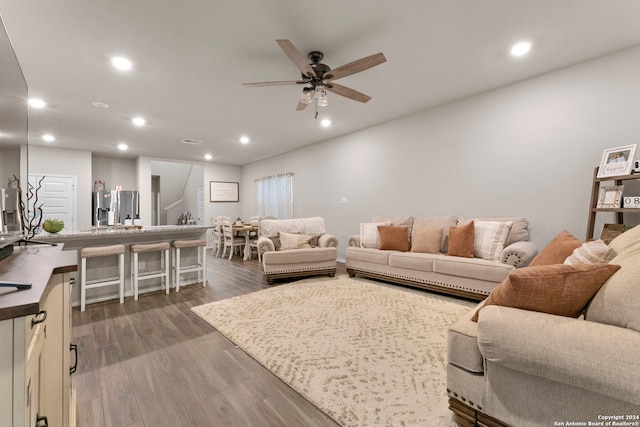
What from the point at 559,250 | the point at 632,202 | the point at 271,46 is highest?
the point at 271,46

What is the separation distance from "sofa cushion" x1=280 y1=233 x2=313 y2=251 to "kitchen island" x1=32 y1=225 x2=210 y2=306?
1233 millimetres

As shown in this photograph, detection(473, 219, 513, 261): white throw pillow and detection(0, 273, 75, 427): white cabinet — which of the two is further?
detection(473, 219, 513, 261): white throw pillow

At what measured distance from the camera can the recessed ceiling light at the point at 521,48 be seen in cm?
264

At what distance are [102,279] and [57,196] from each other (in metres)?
4.29

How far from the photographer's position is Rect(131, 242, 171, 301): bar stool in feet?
11.3

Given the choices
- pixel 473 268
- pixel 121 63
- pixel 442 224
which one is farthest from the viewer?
pixel 442 224

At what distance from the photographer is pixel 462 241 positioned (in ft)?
11.3

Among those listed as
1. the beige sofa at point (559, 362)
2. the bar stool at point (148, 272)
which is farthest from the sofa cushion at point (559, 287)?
the bar stool at point (148, 272)

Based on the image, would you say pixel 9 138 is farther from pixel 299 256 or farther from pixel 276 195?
pixel 276 195

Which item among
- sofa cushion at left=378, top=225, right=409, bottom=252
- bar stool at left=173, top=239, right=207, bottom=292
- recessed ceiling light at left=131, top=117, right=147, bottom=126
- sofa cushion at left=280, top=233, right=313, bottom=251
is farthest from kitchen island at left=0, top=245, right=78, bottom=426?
recessed ceiling light at left=131, top=117, right=147, bottom=126

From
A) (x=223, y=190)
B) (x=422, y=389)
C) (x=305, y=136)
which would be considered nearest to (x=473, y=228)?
(x=422, y=389)

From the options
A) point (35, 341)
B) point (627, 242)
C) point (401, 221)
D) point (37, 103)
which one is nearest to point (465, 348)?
point (627, 242)

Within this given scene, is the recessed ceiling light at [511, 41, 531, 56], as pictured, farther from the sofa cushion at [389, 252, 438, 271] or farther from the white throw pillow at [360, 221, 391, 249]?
the white throw pillow at [360, 221, 391, 249]

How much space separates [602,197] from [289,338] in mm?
3350
